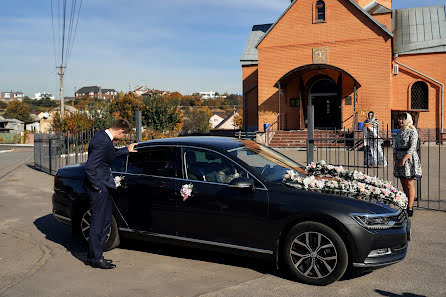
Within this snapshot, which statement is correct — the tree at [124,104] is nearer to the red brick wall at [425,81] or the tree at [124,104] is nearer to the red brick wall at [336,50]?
the red brick wall at [336,50]

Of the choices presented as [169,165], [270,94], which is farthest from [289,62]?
[169,165]

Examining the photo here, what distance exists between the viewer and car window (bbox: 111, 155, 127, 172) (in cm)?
608

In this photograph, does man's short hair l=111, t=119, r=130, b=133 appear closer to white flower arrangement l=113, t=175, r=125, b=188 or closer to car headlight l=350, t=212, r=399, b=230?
white flower arrangement l=113, t=175, r=125, b=188

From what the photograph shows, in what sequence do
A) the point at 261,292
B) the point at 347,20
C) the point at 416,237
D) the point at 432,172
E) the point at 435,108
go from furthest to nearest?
the point at 435,108
the point at 347,20
the point at 432,172
the point at 416,237
the point at 261,292

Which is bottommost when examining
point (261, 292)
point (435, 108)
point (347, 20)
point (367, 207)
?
point (261, 292)

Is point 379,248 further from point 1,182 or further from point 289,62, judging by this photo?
point 289,62

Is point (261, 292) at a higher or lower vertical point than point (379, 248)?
lower

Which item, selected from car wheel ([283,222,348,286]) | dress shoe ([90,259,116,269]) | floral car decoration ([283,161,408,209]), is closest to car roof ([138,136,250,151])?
floral car decoration ([283,161,408,209])

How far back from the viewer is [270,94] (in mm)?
29781

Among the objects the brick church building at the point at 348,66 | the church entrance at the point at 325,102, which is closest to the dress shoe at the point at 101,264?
the brick church building at the point at 348,66

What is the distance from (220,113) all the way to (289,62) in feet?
363

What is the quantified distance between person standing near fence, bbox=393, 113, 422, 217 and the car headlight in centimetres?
337

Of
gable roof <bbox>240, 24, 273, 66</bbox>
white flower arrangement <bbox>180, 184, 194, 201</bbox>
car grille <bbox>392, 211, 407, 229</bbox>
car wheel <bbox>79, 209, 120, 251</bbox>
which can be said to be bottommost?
car wheel <bbox>79, 209, 120, 251</bbox>

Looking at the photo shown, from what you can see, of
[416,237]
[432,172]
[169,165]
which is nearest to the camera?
[169,165]
